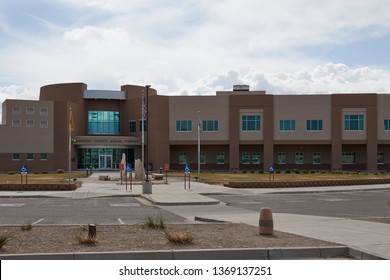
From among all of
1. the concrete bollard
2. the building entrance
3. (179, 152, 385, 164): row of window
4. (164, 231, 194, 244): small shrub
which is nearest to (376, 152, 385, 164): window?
(179, 152, 385, 164): row of window

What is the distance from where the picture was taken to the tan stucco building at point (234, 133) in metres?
74.2

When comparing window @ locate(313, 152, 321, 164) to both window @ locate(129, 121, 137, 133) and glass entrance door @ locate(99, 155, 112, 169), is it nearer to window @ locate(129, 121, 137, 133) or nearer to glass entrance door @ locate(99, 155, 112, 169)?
window @ locate(129, 121, 137, 133)

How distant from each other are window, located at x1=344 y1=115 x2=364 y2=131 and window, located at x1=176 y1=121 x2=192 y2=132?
2101cm

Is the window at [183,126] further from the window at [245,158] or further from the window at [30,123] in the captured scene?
the window at [30,123]

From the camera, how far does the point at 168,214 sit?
21.4 meters

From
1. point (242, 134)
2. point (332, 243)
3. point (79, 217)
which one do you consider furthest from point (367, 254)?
point (242, 134)

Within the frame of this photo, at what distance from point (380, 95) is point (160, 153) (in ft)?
100

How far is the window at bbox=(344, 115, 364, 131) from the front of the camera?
7544 cm

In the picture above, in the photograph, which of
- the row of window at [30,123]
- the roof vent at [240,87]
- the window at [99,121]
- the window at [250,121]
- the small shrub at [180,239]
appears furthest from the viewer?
the roof vent at [240,87]

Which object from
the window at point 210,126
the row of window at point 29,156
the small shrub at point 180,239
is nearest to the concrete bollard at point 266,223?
the small shrub at point 180,239

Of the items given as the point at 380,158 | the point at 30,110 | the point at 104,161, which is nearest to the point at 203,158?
the point at 104,161

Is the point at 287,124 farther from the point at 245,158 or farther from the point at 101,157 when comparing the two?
the point at 101,157

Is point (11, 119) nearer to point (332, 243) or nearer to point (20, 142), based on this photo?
point (20, 142)

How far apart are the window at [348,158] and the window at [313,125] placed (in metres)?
6.04
